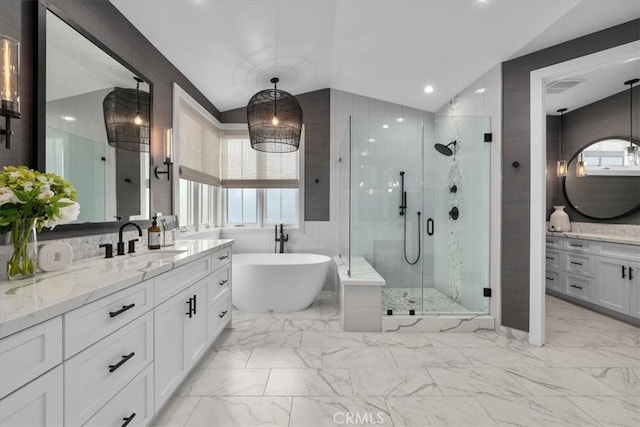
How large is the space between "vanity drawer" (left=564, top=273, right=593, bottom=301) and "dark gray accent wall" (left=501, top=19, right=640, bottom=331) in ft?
5.04

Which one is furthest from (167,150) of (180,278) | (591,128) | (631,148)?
(591,128)

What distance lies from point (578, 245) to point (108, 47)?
5106 mm

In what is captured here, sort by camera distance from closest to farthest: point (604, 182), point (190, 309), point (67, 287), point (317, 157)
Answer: point (67, 287), point (190, 309), point (604, 182), point (317, 157)

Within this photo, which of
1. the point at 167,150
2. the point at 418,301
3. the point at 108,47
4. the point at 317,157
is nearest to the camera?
the point at 108,47

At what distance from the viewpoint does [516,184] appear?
2.65 metres

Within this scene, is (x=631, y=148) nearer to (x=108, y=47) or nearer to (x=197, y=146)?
(x=197, y=146)

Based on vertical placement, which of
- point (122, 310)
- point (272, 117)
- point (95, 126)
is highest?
point (272, 117)

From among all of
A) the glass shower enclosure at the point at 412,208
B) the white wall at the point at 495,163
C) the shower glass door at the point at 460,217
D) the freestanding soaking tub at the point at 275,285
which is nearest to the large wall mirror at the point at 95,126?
the freestanding soaking tub at the point at 275,285

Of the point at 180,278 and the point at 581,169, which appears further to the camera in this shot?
the point at 581,169

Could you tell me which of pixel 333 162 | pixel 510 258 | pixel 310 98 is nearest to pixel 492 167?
pixel 510 258

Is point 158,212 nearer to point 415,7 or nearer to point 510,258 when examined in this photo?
point 415,7

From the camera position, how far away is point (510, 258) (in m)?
2.71

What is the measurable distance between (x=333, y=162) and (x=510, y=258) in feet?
8.20

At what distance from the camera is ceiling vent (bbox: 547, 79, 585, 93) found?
10.0ft
